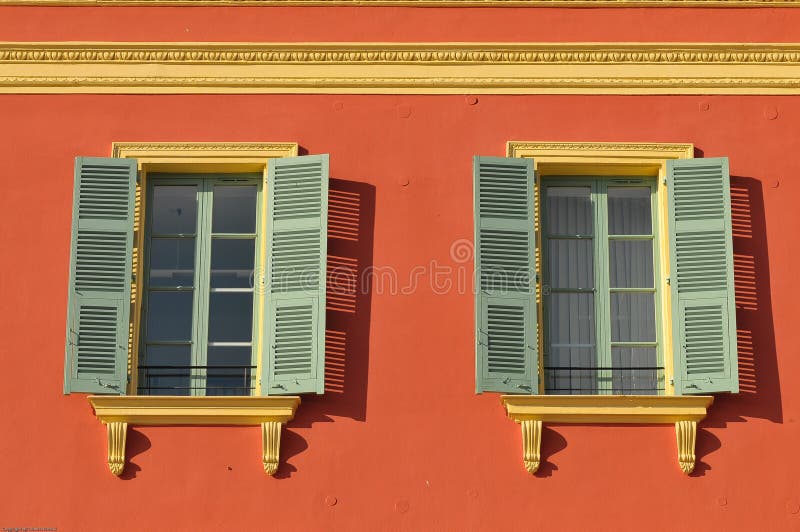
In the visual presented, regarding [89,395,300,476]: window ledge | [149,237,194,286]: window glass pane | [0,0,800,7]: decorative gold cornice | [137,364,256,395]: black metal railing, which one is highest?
[0,0,800,7]: decorative gold cornice

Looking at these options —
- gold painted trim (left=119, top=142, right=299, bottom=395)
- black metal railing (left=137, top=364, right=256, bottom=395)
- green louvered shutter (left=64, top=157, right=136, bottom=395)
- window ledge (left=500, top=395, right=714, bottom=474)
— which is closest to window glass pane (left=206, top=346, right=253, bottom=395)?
black metal railing (left=137, top=364, right=256, bottom=395)

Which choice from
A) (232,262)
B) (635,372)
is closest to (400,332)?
(232,262)

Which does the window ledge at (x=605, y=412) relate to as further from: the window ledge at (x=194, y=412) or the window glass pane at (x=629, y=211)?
the window ledge at (x=194, y=412)

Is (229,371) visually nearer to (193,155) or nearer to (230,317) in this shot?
(230,317)

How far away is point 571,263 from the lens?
14.7 metres

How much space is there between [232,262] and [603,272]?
2946 mm

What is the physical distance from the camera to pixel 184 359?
47.3ft

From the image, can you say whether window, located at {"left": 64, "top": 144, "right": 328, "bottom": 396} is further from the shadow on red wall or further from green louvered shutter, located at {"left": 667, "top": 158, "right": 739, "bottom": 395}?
green louvered shutter, located at {"left": 667, "top": 158, "right": 739, "bottom": 395}

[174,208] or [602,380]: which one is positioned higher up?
[174,208]

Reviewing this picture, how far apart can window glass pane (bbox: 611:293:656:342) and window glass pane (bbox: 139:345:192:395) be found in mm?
3354

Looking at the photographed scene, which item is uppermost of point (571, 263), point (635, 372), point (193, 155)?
point (193, 155)

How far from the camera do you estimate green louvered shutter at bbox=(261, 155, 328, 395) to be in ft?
46.0

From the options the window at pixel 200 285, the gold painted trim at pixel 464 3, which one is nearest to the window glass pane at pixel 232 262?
the window at pixel 200 285

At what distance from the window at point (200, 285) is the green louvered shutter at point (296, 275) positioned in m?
0.31
